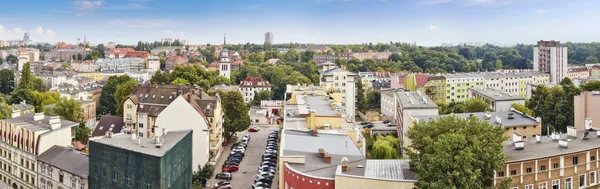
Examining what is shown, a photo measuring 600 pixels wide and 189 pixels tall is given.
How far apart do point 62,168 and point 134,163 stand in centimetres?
382

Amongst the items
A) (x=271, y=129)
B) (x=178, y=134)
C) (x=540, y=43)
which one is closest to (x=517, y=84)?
(x=540, y=43)

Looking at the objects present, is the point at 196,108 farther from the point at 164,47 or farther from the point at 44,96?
the point at 164,47

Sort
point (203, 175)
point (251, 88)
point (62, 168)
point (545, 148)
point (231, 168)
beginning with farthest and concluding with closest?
point (251, 88)
point (231, 168)
point (203, 175)
point (62, 168)
point (545, 148)

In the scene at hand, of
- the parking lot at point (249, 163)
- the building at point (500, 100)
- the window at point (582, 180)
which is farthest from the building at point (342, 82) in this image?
the window at point (582, 180)

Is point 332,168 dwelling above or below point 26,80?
below

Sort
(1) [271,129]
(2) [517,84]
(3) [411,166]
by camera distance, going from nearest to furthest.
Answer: (3) [411,166]
(1) [271,129]
(2) [517,84]

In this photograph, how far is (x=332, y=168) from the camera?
15.8 meters

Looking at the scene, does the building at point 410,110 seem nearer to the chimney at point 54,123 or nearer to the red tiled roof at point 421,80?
the chimney at point 54,123

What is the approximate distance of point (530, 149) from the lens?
51.1ft

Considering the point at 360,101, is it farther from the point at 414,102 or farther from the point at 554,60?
the point at 554,60

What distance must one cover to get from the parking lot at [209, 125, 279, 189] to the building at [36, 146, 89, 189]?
5404 mm

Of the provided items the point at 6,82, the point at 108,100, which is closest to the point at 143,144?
the point at 108,100

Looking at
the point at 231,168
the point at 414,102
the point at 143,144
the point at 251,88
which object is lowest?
the point at 231,168

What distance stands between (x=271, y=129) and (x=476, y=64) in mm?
57314
